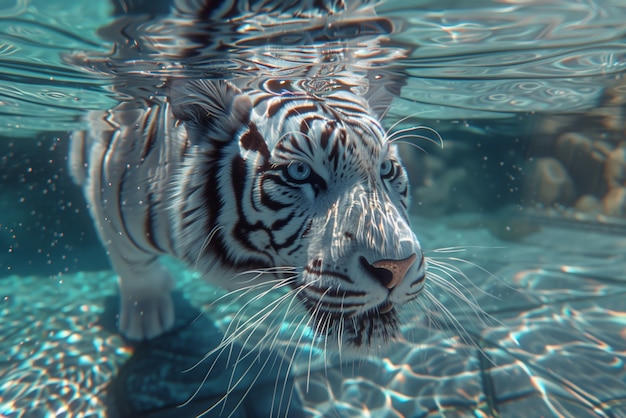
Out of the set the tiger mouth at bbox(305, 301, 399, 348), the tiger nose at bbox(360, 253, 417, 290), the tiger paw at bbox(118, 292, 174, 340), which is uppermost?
the tiger nose at bbox(360, 253, 417, 290)

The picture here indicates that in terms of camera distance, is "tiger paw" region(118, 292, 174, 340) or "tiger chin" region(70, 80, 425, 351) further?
"tiger paw" region(118, 292, 174, 340)

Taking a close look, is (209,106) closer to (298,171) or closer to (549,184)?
(298,171)

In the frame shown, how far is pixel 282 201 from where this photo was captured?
2.06 meters

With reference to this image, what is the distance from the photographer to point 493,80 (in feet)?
18.0

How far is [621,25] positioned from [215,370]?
4.49 m

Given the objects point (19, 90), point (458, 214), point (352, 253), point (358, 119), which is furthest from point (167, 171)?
point (458, 214)

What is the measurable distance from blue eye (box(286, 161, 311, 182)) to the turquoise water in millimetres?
722

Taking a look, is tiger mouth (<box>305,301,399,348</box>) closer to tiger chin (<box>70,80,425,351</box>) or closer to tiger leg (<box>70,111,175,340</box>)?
tiger chin (<box>70,80,425,351</box>)

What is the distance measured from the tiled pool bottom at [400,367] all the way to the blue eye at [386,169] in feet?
4.30

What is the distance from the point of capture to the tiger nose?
1608mm

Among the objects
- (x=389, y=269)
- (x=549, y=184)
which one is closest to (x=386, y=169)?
(x=389, y=269)

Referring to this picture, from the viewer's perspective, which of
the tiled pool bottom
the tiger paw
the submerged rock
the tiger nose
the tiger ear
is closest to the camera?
the tiger nose

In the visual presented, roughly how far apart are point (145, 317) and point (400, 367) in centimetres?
208

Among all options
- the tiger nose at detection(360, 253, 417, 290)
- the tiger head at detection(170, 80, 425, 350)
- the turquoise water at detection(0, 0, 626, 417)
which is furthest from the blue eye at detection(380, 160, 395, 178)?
the tiger nose at detection(360, 253, 417, 290)
